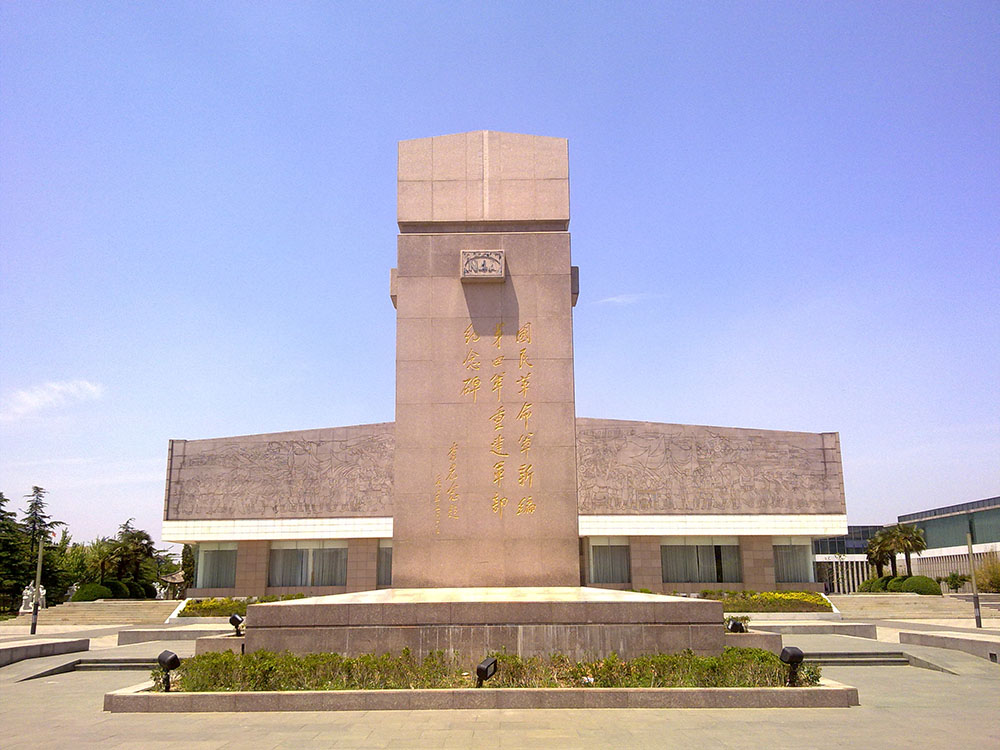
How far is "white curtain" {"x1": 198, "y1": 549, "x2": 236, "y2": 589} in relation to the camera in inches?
1506

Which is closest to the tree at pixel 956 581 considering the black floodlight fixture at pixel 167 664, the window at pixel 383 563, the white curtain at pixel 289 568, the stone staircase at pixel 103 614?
the window at pixel 383 563

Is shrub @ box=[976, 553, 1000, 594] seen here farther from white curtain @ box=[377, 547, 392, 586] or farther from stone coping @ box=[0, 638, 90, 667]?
stone coping @ box=[0, 638, 90, 667]

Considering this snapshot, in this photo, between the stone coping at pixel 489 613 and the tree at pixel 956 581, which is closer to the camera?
the stone coping at pixel 489 613

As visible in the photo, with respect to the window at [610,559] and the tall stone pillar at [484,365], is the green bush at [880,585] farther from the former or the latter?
the tall stone pillar at [484,365]

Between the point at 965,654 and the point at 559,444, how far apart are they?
341 inches

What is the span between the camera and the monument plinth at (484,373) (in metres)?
13.9

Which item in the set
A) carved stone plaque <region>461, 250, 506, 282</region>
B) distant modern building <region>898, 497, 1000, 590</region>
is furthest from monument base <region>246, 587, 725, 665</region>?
distant modern building <region>898, 497, 1000, 590</region>

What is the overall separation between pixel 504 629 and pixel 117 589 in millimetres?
37929

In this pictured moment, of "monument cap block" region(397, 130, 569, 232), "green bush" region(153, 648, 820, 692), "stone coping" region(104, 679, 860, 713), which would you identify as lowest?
"stone coping" region(104, 679, 860, 713)

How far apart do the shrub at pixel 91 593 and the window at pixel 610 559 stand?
23978mm

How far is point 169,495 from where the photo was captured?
37406 millimetres

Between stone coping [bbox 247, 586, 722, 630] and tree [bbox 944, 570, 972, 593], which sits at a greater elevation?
stone coping [bbox 247, 586, 722, 630]

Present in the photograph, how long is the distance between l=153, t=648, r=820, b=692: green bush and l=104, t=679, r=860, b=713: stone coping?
11.1 inches

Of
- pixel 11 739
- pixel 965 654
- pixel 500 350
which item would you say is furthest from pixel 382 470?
pixel 11 739
